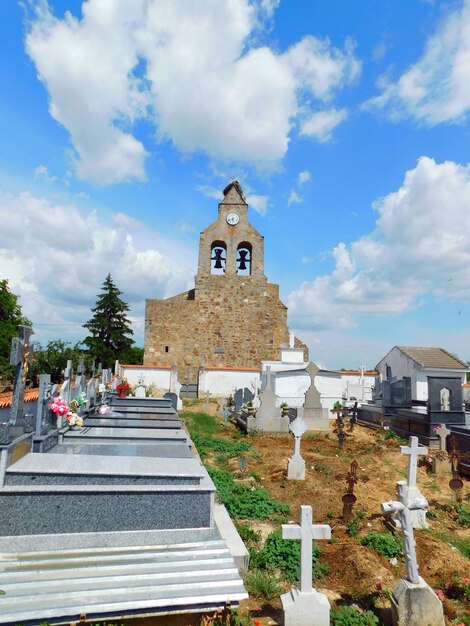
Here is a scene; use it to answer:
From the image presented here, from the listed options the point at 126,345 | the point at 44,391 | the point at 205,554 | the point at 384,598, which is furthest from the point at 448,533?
the point at 126,345

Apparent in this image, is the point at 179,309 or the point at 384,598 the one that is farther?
the point at 179,309

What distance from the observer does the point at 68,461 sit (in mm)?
4371

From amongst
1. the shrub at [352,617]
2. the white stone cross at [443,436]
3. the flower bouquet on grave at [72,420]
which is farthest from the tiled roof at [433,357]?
the shrub at [352,617]

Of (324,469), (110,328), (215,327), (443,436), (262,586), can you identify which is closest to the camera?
(262,586)

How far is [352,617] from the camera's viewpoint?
333cm

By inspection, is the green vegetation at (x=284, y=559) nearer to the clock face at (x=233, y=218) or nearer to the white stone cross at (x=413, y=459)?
the white stone cross at (x=413, y=459)

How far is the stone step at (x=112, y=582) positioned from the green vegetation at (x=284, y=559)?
1093 millimetres

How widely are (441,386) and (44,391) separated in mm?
10804

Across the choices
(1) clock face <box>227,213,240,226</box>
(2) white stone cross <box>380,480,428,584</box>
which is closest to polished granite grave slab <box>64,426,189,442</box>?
(2) white stone cross <box>380,480,428,584</box>

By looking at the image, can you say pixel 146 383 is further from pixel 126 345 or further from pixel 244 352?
pixel 126 345

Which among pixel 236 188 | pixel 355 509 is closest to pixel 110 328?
pixel 236 188

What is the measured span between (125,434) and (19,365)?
90.2 inches

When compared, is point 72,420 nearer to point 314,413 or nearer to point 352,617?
point 352,617

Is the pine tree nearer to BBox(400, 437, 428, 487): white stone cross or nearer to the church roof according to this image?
the church roof
